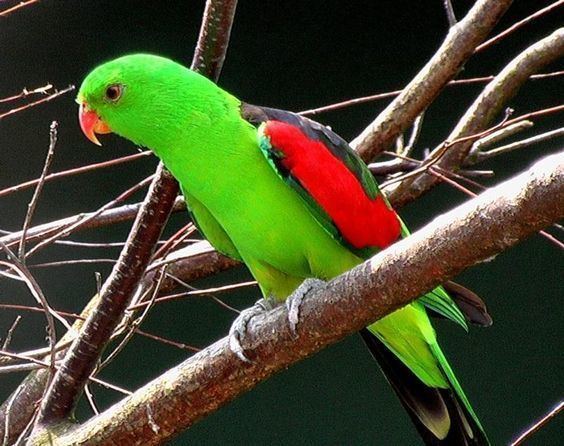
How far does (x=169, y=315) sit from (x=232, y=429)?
0.39 metres

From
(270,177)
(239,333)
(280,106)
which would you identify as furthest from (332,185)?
(280,106)

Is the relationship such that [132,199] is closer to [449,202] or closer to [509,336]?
[449,202]

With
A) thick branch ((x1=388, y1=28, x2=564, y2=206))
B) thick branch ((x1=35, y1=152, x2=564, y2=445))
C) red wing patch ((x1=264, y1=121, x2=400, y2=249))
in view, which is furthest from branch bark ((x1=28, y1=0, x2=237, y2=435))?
thick branch ((x1=388, y1=28, x2=564, y2=206))

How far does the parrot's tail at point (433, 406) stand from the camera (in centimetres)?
142

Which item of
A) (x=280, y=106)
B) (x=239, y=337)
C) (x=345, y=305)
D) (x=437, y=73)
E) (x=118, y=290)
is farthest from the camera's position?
(x=280, y=106)

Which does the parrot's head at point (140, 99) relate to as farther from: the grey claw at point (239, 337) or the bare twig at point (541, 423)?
the bare twig at point (541, 423)

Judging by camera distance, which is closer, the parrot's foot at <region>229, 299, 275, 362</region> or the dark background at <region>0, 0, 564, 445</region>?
the parrot's foot at <region>229, 299, 275, 362</region>

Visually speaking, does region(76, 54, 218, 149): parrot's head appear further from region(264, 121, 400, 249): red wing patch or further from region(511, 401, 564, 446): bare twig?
region(511, 401, 564, 446): bare twig

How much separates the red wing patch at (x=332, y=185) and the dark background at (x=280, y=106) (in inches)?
46.6

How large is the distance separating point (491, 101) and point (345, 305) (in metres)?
0.85

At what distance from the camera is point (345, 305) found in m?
1.06

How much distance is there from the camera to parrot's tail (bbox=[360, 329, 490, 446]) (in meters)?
1.42

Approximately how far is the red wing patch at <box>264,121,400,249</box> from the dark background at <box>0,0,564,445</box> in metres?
1.18

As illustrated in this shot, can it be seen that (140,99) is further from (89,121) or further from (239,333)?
(239,333)
